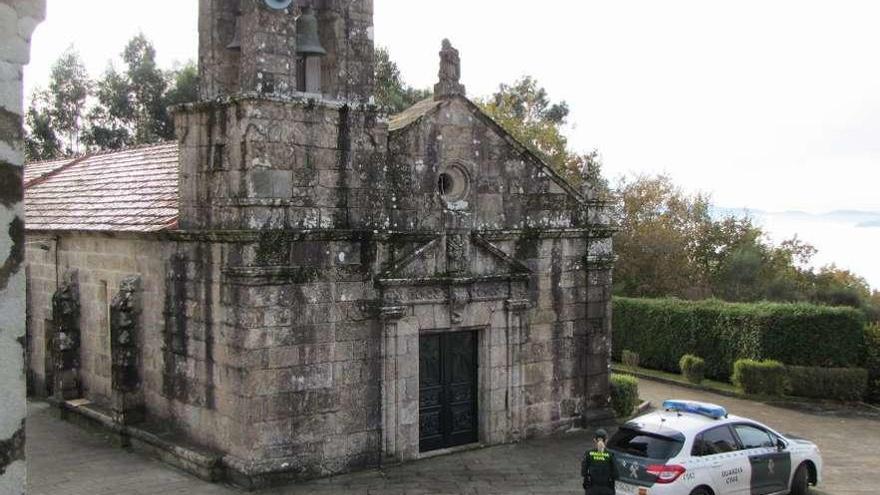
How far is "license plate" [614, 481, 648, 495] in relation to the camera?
11.4 metres

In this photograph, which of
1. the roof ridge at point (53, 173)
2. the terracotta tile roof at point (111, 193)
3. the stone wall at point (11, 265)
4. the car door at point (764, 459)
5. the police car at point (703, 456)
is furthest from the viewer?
the roof ridge at point (53, 173)

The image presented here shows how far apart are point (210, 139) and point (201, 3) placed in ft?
8.14

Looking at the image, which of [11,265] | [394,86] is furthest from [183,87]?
[11,265]

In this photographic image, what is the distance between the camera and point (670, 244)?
3114 cm

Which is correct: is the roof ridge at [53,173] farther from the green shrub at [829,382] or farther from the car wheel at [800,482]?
the green shrub at [829,382]

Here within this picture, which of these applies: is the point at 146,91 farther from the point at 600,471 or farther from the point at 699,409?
the point at 600,471

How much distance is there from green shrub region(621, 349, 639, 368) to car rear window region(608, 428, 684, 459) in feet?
44.5

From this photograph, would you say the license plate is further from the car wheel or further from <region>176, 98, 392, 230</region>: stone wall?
<region>176, 98, 392, 230</region>: stone wall

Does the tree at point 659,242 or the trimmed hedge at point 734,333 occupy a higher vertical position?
the tree at point 659,242

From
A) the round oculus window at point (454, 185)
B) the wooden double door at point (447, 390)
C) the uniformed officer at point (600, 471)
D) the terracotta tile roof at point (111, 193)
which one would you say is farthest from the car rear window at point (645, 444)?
the terracotta tile roof at point (111, 193)

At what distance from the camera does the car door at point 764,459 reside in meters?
12.3

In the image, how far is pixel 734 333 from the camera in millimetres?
23312

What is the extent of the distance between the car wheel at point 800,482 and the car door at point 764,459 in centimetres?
24

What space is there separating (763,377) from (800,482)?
29.3 feet
